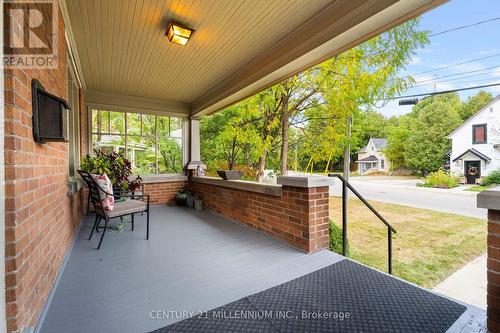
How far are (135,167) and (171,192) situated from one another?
1.03m

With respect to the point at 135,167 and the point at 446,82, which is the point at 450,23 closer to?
the point at 446,82

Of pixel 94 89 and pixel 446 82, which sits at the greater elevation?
pixel 446 82

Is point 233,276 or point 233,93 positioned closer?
point 233,276

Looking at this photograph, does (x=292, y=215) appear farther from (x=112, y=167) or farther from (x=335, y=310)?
(x=112, y=167)

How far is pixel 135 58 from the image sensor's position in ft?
11.0

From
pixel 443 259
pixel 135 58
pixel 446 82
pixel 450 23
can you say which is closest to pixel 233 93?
pixel 135 58

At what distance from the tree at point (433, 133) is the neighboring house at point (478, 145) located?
7.86 ft

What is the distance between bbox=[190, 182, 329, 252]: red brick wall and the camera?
2.56 meters

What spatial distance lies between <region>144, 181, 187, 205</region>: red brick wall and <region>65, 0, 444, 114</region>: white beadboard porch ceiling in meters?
2.40

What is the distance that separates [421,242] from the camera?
497cm

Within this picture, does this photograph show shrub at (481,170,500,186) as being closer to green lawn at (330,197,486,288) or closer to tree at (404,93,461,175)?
tree at (404,93,461,175)

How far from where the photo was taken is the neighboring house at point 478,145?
35.9 feet

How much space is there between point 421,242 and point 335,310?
4.63 metres

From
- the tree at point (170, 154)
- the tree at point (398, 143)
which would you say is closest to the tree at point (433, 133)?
the tree at point (398, 143)
